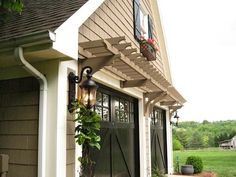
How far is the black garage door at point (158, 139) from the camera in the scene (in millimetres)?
8367

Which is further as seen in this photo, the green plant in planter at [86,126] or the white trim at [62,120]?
the green plant in planter at [86,126]

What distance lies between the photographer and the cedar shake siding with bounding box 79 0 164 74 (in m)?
4.43

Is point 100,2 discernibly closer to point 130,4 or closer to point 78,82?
point 78,82

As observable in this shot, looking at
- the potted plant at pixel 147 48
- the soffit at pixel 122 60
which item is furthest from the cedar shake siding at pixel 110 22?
the soffit at pixel 122 60

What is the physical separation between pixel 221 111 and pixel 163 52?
97.2 ft

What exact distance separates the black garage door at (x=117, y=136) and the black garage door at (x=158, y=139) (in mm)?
1607

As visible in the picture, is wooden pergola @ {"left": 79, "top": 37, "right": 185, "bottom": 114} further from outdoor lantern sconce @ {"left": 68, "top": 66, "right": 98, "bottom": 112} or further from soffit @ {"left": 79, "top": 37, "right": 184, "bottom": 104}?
outdoor lantern sconce @ {"left": 68, "top": 66, "right": 98, "bottom": 112}

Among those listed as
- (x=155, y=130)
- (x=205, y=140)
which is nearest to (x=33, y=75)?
(x=155, y=130)

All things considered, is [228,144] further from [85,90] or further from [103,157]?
[85,90]

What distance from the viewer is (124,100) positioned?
6.27m

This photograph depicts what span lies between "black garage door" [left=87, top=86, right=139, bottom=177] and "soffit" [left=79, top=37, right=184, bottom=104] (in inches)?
16.6

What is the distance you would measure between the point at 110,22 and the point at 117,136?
2054 mm

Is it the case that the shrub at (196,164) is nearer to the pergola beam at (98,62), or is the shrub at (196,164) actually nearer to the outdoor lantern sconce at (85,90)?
the pergola beam at (98,62)

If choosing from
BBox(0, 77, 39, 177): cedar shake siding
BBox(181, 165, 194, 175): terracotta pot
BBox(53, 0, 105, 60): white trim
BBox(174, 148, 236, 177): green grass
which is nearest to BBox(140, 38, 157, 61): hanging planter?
BBox(53, 0, 105, 60): white trim
